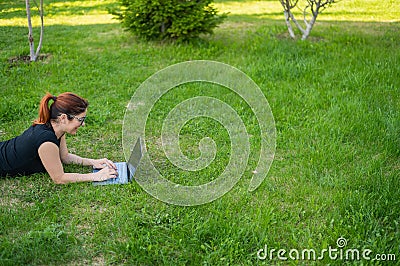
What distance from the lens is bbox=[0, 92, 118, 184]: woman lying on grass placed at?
3.84 m

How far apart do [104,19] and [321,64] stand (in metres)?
5.31

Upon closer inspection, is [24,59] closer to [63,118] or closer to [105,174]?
[63,118]

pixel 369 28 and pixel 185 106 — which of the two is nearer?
pixel 185 106

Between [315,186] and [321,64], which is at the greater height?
[321,64]

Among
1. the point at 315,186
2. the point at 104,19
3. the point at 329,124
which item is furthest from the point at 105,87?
the point at 104,19

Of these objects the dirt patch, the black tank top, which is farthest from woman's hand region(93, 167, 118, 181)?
the dirt patch

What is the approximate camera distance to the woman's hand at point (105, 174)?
4008mm

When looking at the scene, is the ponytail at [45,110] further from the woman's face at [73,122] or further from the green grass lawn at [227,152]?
the green grass lawn at [227,152]

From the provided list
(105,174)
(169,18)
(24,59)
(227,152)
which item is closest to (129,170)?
(105,174)

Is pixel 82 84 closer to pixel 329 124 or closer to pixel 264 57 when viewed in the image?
pixel 264 57

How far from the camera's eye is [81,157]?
14.5 ft

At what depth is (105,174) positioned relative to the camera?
159 inches

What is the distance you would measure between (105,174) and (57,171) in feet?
1.33

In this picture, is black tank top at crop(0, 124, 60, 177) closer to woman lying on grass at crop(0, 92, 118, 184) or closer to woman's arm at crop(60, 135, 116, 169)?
woman lying on grass at crop(0, 92, 118, 184)
